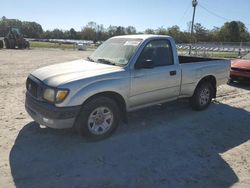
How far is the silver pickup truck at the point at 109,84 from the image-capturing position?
181 inches

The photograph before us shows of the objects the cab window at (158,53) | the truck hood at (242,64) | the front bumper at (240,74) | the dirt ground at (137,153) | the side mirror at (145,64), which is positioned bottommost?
the dirt ground at (137,153)

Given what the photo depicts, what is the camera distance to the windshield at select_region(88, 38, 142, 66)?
218 inches

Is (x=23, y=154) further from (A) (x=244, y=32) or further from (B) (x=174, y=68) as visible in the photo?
(A) (x=244, y=32)

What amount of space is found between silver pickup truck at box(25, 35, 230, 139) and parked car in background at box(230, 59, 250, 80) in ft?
14.1

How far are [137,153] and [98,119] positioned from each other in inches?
36.7

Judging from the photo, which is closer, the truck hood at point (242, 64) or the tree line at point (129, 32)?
the truck hood at point (242, 64)

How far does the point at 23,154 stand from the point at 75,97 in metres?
1.21

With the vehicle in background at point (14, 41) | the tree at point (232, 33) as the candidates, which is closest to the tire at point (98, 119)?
→ the vehicle in background at point (14, 41)

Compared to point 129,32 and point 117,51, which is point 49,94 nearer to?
point 117,51

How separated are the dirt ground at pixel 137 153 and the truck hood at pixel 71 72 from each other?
1.09m

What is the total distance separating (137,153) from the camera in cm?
464

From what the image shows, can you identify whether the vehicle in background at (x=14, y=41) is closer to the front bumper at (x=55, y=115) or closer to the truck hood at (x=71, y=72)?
the truck hood at (x=71, y=72)

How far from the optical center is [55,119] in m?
4.52

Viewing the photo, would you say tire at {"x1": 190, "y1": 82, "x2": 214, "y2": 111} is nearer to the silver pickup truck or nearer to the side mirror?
the silver pickup truck
